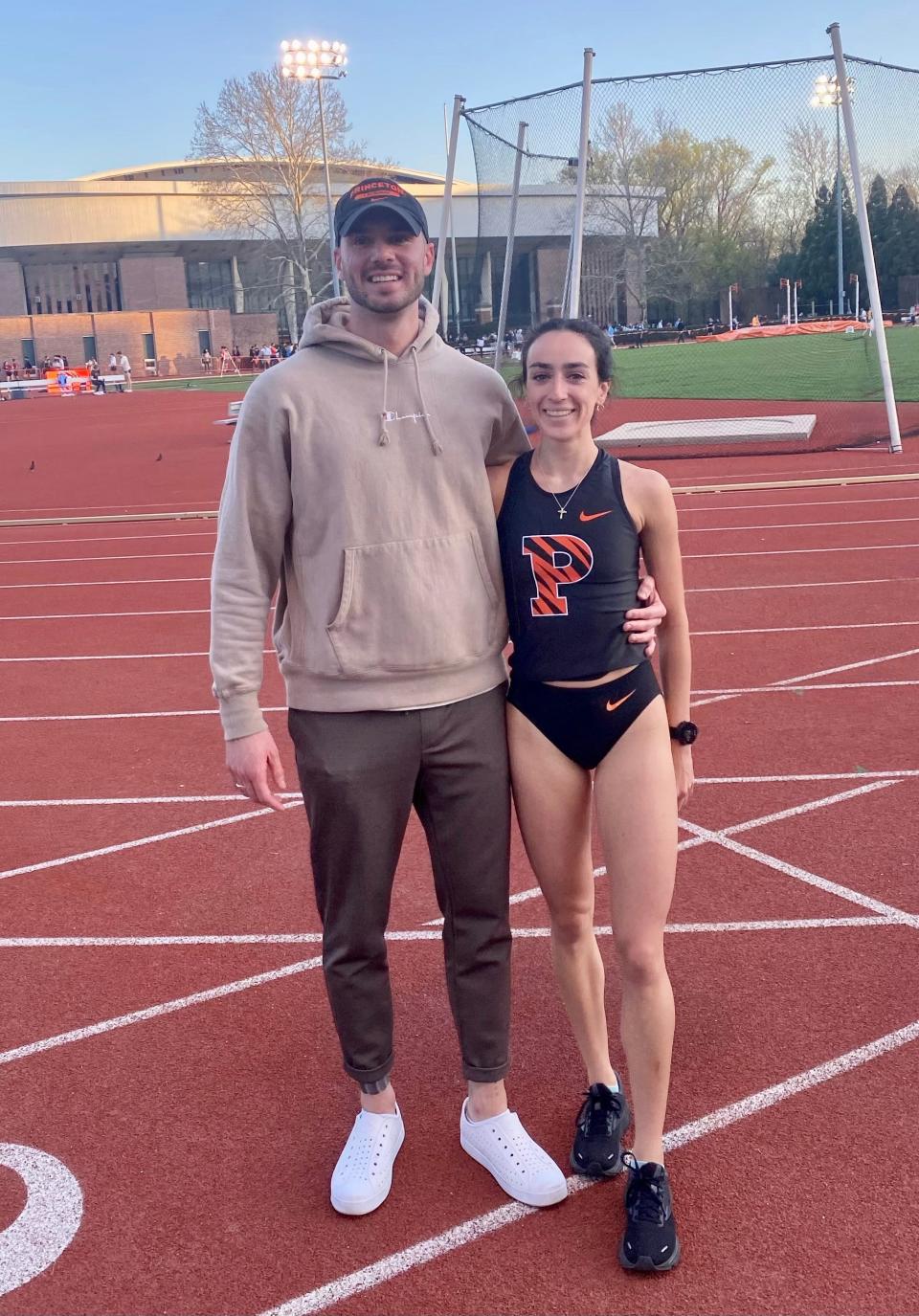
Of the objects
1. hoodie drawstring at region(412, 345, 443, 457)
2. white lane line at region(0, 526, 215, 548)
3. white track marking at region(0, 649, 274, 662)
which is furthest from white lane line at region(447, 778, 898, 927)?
white lane line at region(0, 526, 215, 548)

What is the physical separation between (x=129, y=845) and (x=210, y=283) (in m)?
75.4

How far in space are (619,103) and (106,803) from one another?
39.2ft

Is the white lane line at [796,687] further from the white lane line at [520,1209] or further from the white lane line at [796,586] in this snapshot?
the white lane line at [520,1209]

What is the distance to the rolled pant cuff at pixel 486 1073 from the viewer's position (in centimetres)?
318

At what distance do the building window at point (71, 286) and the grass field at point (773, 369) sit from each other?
4981 cm

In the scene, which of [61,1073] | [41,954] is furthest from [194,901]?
[61,1073]

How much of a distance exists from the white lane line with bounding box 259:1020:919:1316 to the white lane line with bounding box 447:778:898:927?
1410 mm

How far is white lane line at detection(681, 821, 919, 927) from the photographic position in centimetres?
435

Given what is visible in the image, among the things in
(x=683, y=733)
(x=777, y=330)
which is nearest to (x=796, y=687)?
(x=683, y=733)

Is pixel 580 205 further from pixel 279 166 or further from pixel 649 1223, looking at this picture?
pixel 279 166

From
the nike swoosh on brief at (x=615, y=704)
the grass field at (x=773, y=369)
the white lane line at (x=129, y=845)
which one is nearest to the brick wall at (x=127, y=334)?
the grass field at (x=773, y=369)

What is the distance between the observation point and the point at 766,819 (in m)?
5.26

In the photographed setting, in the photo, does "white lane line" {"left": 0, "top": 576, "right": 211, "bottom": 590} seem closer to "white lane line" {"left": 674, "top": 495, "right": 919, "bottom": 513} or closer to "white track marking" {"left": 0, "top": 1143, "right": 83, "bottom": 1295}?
"white lane line" {"left": 674, "top": 495, "right": 919, "bottom": 513}

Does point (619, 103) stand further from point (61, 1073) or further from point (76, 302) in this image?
point (76, 302)
